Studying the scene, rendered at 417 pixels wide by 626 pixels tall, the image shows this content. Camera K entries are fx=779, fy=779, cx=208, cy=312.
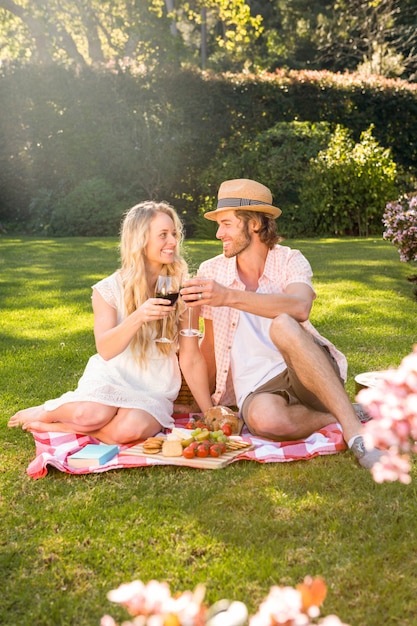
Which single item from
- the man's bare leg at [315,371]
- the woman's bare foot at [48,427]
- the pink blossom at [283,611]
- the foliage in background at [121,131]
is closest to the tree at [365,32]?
the foliage in background at [121,131]

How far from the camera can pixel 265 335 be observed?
15.1 feet

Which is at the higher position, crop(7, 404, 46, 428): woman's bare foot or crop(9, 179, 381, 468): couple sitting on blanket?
crop(9, 179, 381, 468): couple sitting on blanket

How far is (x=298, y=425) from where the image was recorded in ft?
13.8

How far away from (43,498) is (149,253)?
1.54m

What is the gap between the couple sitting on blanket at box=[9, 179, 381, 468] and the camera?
4016mm

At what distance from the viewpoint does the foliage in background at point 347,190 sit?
15.2 metres

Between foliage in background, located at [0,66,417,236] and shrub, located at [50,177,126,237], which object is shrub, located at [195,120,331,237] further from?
shrub, located at [50,177,126,237]

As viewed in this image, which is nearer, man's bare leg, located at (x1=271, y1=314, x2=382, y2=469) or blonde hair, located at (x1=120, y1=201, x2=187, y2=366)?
man's bare leg, located at (x1=271, y1=314, x2=382, y2=469)

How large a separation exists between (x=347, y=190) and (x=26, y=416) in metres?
11.7

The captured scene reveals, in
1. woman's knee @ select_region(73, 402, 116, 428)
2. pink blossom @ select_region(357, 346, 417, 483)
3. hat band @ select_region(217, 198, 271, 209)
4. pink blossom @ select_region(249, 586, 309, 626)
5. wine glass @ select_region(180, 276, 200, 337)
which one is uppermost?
hat band @ select_region(217, 198, 271, 209)

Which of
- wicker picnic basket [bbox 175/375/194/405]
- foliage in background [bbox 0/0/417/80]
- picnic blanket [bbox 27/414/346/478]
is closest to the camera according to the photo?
picnic blanket [bbox 27/414/346/478]

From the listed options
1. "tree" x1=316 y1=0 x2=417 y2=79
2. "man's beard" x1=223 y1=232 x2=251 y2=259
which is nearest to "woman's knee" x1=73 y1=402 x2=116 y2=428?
"man's beard" x1=223 y1=232 x2=251 y2=259

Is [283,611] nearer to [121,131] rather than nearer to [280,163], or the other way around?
[280,163]

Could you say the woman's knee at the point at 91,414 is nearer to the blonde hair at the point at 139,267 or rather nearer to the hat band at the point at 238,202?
the blonde hair at the point at 139,267
